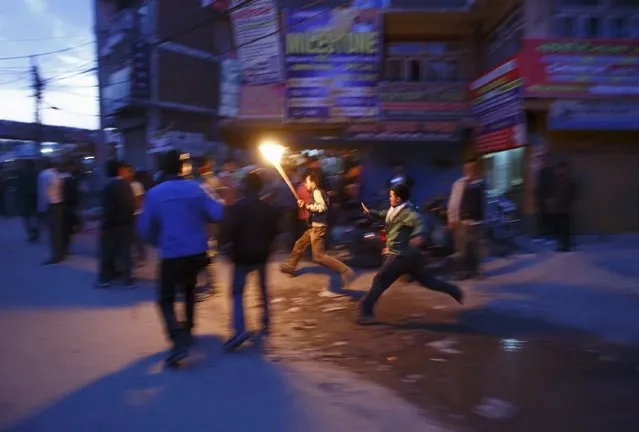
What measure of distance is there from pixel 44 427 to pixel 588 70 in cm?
1158

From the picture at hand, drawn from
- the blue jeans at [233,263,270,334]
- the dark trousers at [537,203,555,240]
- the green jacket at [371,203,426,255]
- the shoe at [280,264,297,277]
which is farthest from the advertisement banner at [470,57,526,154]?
the blue jeans at [233,263,270,334]

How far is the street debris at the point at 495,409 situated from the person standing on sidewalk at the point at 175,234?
8.02 ft

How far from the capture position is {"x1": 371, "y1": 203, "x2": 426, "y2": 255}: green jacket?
273 inches

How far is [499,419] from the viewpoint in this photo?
4.59 m

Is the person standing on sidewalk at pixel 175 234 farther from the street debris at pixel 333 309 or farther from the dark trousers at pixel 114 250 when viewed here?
the dark trousers at pixel 114 250

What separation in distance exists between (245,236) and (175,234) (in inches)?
33.6

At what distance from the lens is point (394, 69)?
18.8 metres

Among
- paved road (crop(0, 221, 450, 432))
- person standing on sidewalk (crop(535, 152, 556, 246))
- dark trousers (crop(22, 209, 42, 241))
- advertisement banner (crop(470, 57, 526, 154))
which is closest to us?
paved road (crop(0, 221, 450, 432))

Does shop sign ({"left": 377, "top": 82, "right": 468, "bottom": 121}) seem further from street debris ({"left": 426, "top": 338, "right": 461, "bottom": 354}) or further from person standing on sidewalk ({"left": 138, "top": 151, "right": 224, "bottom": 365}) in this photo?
person standing on sidewalk ({"left": 138, "top": 151, "right": 224, "bottom": 365})

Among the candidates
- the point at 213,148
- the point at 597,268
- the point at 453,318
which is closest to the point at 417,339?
the point at 453,318

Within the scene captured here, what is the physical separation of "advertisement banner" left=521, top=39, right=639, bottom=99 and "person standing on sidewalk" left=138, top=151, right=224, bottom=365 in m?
9.06

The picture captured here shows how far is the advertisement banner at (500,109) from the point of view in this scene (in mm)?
12828

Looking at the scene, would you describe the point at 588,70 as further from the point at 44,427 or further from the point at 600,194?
the point at 44,427

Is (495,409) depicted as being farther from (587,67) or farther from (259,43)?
(259,43)
